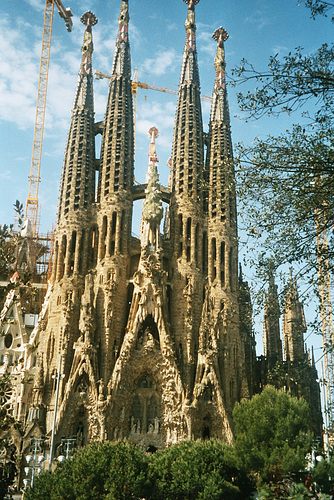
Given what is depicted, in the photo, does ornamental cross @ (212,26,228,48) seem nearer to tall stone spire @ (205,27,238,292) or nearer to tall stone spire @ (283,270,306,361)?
tall stone spire @ (205,27,238,292)

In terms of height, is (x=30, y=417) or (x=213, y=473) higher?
(x=30, y=417)

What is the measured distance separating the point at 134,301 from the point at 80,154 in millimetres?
11521

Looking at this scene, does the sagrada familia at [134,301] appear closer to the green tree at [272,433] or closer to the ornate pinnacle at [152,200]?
the ornate pinnacle at [152,200]

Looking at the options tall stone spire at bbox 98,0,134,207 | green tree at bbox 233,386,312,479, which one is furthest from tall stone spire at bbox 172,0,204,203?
green tree at bbox 233,386,312,479

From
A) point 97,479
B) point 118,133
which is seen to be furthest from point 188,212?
point 97,479

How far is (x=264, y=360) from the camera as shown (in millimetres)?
48312

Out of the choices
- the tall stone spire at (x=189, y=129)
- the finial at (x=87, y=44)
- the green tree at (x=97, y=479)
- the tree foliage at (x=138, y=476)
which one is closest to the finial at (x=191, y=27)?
the tall stone spire at (x=189, y=129)

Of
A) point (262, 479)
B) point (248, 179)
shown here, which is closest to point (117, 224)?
point (262, 479)

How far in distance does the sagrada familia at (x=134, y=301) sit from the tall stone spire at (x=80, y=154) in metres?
0.09

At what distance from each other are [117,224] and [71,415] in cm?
1302

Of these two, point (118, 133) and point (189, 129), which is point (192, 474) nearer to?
point (118, 133)

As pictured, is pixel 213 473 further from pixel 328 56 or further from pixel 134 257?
pixel 134 257

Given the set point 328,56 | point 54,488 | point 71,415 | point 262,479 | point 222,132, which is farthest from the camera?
point 222,132

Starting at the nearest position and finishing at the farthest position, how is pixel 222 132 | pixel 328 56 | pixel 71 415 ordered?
pixel 328 56, pixel 71 415, pixel 222 132
